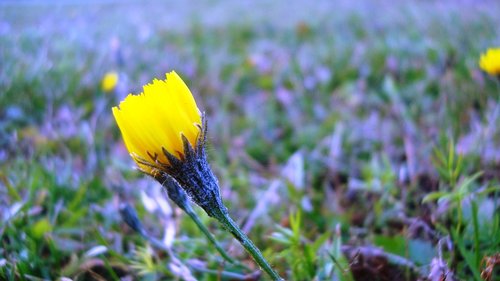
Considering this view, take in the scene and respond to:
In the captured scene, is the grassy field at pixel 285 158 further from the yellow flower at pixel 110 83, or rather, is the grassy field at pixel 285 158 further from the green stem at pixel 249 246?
the green stem at pixel 249 246

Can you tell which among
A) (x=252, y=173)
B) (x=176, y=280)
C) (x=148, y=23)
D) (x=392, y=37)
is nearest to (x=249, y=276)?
(x=176, y=280)

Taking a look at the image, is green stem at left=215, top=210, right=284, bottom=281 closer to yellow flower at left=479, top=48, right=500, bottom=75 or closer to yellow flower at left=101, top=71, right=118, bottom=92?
yellow flower at left=479, top=48, right=500, bottom=75

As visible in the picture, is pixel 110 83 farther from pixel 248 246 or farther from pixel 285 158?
pixel 248 246

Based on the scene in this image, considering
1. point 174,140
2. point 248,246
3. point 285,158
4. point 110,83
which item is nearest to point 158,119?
point 174,140

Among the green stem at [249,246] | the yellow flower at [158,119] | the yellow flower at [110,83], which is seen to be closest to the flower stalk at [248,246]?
the green stem at [249,246]

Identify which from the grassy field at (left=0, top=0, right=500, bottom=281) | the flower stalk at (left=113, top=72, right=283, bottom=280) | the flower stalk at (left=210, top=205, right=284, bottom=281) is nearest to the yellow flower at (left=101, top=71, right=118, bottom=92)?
the grassy field at (left=0, top=0, right=500, bottom=281)
